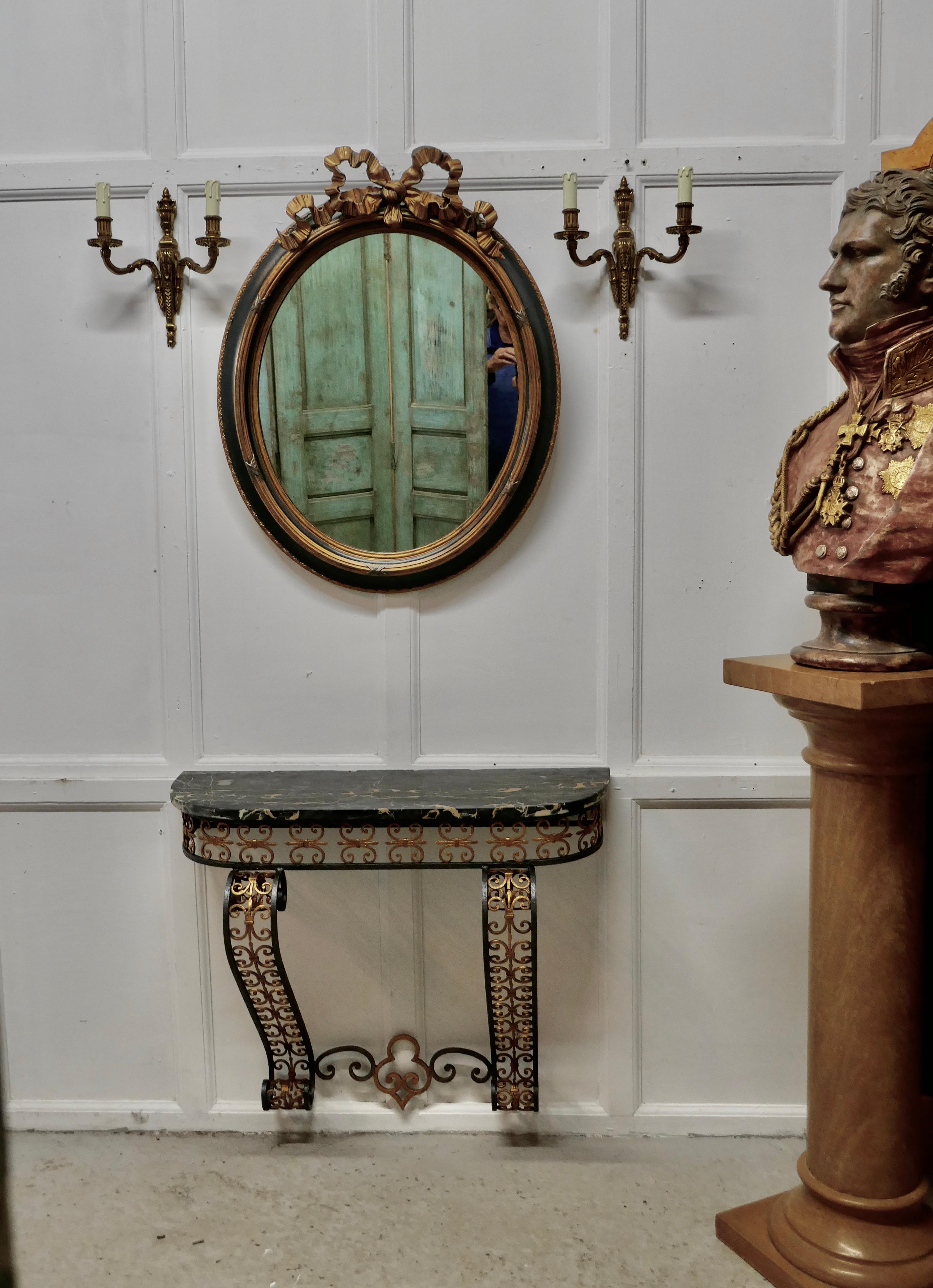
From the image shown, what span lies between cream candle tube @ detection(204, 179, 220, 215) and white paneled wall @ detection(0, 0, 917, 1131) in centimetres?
17

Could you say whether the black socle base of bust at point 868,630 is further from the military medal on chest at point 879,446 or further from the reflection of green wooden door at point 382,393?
the reflection of green wooden door at point 382,393

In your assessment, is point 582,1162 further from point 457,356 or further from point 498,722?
point 457,356

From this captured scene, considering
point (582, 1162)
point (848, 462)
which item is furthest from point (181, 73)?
point (582, 1162)

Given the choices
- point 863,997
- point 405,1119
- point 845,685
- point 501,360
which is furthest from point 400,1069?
point 501,360

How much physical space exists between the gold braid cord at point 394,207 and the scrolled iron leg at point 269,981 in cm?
161

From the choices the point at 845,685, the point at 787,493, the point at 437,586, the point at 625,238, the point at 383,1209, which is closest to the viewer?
the point at 845,685

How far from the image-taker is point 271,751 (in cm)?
276

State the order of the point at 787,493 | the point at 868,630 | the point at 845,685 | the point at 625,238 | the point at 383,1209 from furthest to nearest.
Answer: the point at 625,238 < the point at 383,1209 < the point at 787,493 < the point at 868,630 < the point at 845,685

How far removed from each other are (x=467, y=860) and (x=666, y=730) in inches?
25.8

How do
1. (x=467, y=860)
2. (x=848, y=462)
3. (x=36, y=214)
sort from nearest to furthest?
(x=848, y=462), (x=467, y=860), (x=36, y=214)

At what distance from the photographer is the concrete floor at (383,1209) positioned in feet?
7.36

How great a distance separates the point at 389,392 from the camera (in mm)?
2631

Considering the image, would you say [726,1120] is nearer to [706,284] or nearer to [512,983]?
[512,983]

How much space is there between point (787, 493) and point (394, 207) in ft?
3.97
